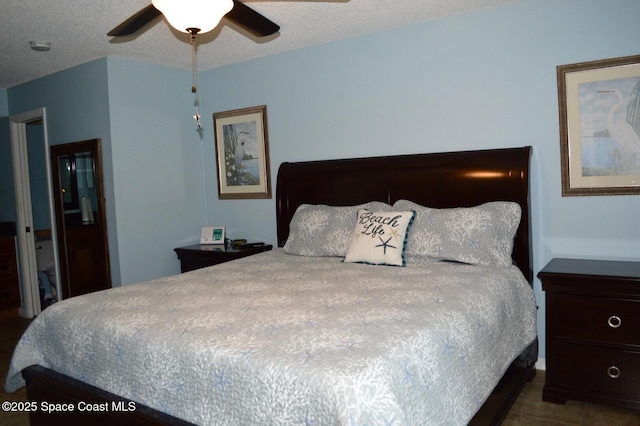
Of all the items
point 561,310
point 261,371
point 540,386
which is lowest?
point 540,386

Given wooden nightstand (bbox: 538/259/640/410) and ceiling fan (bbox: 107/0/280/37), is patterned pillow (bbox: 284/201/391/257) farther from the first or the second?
ceiling fan (bbox: 107/0/280/37)

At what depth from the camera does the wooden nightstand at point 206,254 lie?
12.8ft

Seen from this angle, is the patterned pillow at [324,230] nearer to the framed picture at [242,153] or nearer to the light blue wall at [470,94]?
the light blue wall at [470,94]

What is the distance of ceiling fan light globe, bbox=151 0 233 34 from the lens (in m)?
2.00

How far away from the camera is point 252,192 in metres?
4.35

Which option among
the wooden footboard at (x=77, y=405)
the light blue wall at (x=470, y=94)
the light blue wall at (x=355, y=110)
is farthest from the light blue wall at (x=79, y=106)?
the wooden footboard at (x=77, y=405)

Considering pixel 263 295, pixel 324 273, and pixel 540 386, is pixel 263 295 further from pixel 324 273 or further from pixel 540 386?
pixel 540 386

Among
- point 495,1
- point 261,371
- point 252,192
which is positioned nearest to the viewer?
point 261,371

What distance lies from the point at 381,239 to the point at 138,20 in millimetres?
1766

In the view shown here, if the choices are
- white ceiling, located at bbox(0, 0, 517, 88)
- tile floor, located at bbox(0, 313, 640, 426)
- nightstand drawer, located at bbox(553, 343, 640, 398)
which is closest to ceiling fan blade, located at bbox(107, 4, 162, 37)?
white ceiling, located at bbox(0, 0, 517, 88)

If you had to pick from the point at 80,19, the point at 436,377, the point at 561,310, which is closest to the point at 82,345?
the point at 436,377

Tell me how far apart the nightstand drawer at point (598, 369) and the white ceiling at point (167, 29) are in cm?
213

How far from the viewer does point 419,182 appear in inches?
130

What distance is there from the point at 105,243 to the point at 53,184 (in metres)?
0.90
